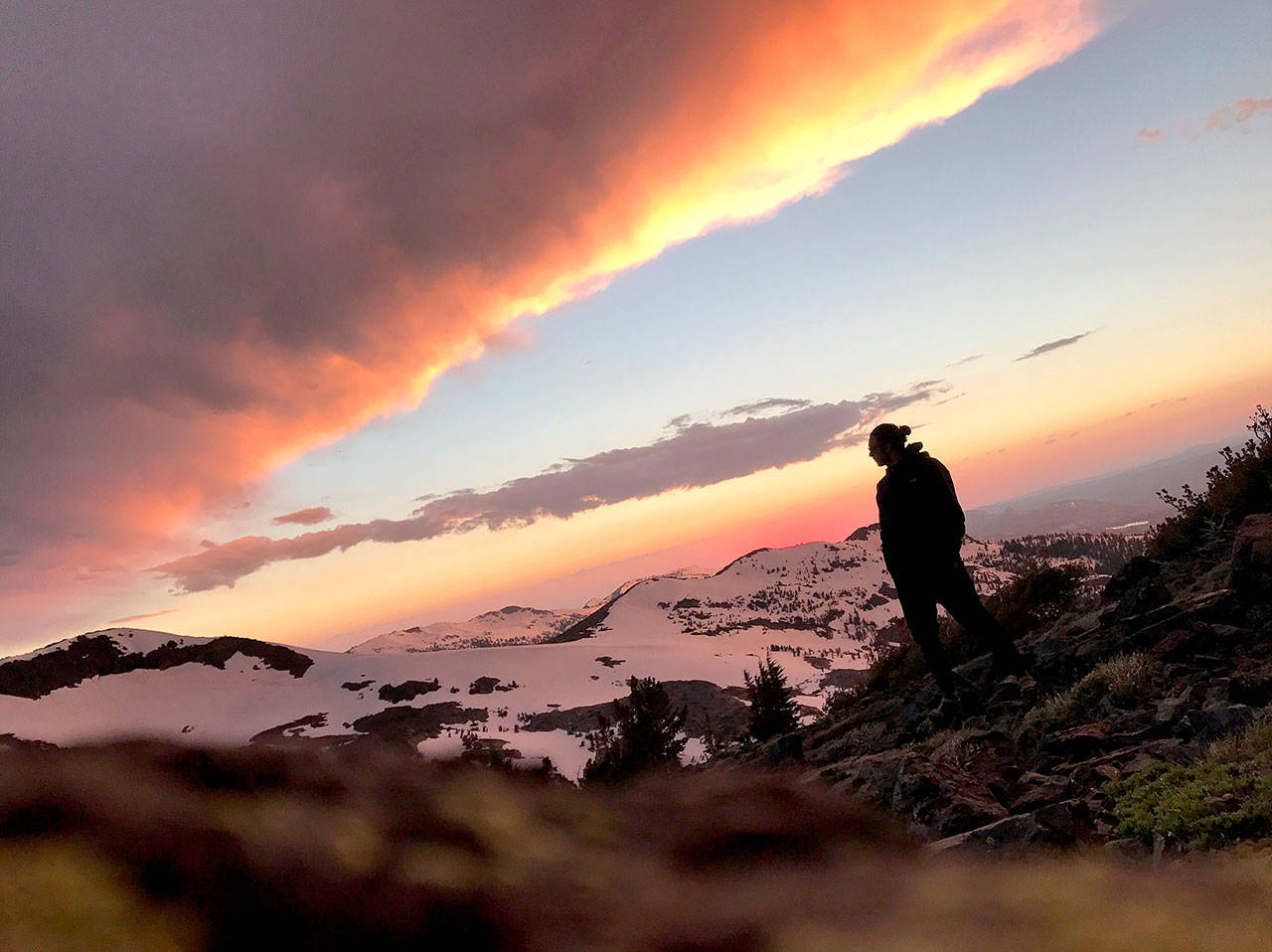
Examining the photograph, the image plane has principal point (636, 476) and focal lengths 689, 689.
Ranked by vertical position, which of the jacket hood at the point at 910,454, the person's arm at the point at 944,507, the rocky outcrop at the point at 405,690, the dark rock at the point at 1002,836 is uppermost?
the jacket hood at the point at 910,454

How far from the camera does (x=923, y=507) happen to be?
9.07m

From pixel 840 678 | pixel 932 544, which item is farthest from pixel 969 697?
pixel 840 678

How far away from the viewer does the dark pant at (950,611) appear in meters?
8.83

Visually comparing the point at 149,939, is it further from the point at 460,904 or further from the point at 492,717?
the point at 492,717

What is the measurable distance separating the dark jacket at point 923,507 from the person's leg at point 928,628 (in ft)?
1.41

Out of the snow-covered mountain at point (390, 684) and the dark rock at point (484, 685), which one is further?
the dark rock at point (484, 685)

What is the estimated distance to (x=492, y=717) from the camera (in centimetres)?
5622

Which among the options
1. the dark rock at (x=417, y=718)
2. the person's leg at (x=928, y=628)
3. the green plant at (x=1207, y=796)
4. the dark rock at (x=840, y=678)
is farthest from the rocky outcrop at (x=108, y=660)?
the green plant at (x=1207, y=796)

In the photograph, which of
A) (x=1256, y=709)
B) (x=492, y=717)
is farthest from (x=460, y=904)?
(x=492, y=717)

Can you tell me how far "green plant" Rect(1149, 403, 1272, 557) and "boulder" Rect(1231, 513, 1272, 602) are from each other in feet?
10.9

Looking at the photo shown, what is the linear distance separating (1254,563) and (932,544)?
10.4ft

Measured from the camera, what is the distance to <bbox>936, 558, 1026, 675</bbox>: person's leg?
8797mm

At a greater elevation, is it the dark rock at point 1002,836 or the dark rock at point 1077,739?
the dark rock at point 1002,836

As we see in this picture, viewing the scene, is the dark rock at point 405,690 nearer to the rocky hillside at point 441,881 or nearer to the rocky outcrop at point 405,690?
the rocky outcrop at point 405,690
